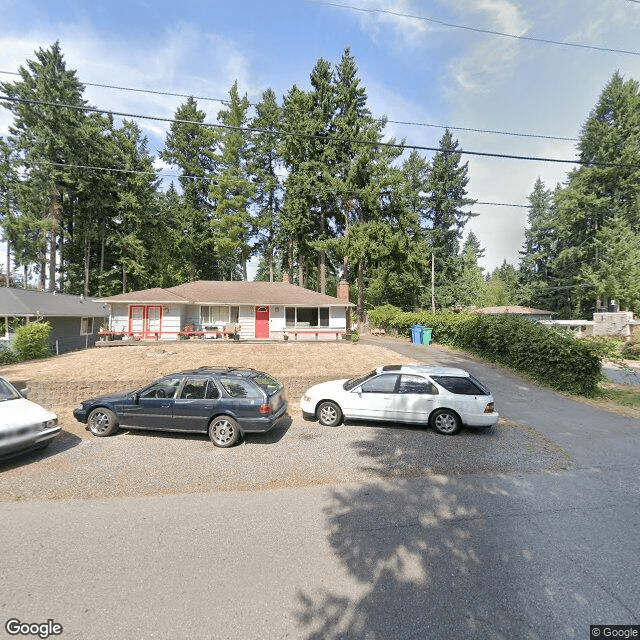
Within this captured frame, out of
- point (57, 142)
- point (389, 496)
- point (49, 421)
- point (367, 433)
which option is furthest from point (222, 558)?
point (57, 142)

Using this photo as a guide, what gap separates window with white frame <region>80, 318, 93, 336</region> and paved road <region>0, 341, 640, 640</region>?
88.1 feet

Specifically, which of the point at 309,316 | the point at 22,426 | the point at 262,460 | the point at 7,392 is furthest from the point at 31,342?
the point at 262,460

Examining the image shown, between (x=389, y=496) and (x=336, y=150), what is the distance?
35140 millimetres

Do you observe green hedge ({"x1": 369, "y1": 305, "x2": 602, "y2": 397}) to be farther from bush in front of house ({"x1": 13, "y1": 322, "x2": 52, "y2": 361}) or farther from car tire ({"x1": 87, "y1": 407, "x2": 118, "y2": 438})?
bush in front of house ({"x1": 13, "y1": 322, "x2": 52, "y2": 361})

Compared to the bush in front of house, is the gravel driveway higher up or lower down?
lower down

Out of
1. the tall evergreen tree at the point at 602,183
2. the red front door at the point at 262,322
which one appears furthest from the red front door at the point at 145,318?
the tall evergreen tree at the point at 602,183

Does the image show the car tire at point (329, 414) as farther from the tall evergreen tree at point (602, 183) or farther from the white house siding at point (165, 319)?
the tall evergreen tree at point (602, 183)

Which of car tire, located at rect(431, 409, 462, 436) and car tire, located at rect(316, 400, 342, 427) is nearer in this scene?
car tire, located at rect(431, 409, 462, 436)

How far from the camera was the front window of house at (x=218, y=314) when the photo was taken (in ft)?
76.1

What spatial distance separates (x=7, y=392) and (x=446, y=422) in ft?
32.1

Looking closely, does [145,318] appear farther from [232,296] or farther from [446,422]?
[446,422]

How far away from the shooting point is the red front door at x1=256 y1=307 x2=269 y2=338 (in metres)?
23.5

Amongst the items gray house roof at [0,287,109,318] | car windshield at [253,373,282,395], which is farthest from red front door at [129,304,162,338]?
car windshield at [253,373,282,395]

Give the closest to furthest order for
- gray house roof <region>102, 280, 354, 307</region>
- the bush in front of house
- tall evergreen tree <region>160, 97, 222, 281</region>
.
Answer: the bush in front of house, gray house roof <region>102, 280, 354, 307</region>, tall evergreen tree <region>160, 97, 222, 281</region>
